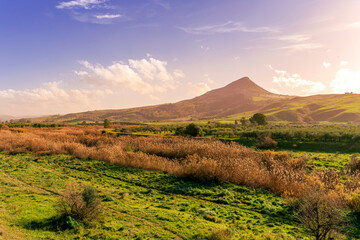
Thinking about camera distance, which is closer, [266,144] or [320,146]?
[320,146]

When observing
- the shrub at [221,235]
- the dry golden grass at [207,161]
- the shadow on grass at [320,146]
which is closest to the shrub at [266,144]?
the shadow on grass at [320,146]

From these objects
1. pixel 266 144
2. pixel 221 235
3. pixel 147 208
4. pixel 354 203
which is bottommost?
pixel 266 144

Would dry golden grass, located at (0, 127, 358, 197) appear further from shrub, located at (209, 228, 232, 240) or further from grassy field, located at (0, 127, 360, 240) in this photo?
shrub, located at (209, 228, 232, 240)

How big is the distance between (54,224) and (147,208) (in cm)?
350

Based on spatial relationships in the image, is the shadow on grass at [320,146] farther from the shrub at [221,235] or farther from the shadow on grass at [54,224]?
the shadow on grass at [54,224]

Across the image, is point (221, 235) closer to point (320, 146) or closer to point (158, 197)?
point (158, 197)

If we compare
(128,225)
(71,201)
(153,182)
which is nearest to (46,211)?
(71,201)

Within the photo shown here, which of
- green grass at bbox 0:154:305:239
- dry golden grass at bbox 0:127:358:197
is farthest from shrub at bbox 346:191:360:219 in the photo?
green grass at bbox 0:154:305:239

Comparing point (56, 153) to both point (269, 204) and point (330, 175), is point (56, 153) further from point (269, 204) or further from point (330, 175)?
point (330, 175)

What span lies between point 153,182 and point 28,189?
6807 mm

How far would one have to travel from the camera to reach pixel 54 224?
6590mm

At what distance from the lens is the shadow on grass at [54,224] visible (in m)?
6.29

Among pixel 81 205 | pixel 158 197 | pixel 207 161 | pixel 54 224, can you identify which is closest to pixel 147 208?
pixel 158 197

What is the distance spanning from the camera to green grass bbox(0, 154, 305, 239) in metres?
6.46
